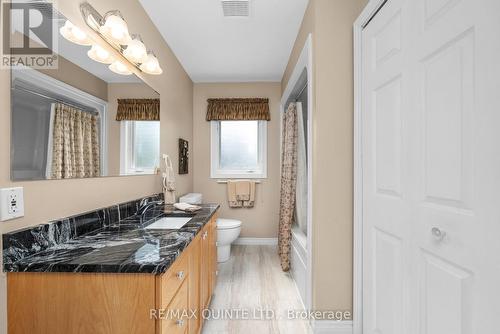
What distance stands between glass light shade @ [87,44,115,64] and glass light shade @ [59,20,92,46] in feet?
0.17

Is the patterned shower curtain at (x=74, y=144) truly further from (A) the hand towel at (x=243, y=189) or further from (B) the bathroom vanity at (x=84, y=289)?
(A) the hand towel at (x=243, y=189)

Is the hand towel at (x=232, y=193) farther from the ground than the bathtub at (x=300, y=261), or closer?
farther from the ground

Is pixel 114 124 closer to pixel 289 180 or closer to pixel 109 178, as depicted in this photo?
pixel 109 178

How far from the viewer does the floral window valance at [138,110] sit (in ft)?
5.60

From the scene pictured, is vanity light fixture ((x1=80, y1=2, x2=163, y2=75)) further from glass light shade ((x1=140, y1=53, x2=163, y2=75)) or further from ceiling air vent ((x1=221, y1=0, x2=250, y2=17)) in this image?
ceiling air vent ((x1=221, y1=0, x2=250, y2=17))

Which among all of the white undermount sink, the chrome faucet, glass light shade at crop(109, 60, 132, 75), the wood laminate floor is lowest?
the wood laminate floor

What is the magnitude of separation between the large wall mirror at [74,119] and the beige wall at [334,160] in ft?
4.28

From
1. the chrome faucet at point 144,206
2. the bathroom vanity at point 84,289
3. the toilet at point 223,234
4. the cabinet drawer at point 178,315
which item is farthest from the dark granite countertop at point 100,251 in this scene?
the toilet at point 223,234

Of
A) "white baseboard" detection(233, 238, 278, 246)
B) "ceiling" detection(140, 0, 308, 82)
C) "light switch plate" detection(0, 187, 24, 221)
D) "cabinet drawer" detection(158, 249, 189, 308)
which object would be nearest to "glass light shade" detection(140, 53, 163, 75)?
"ceiling" detection(140, 0, 308, 82)

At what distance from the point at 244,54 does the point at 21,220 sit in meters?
2.63
